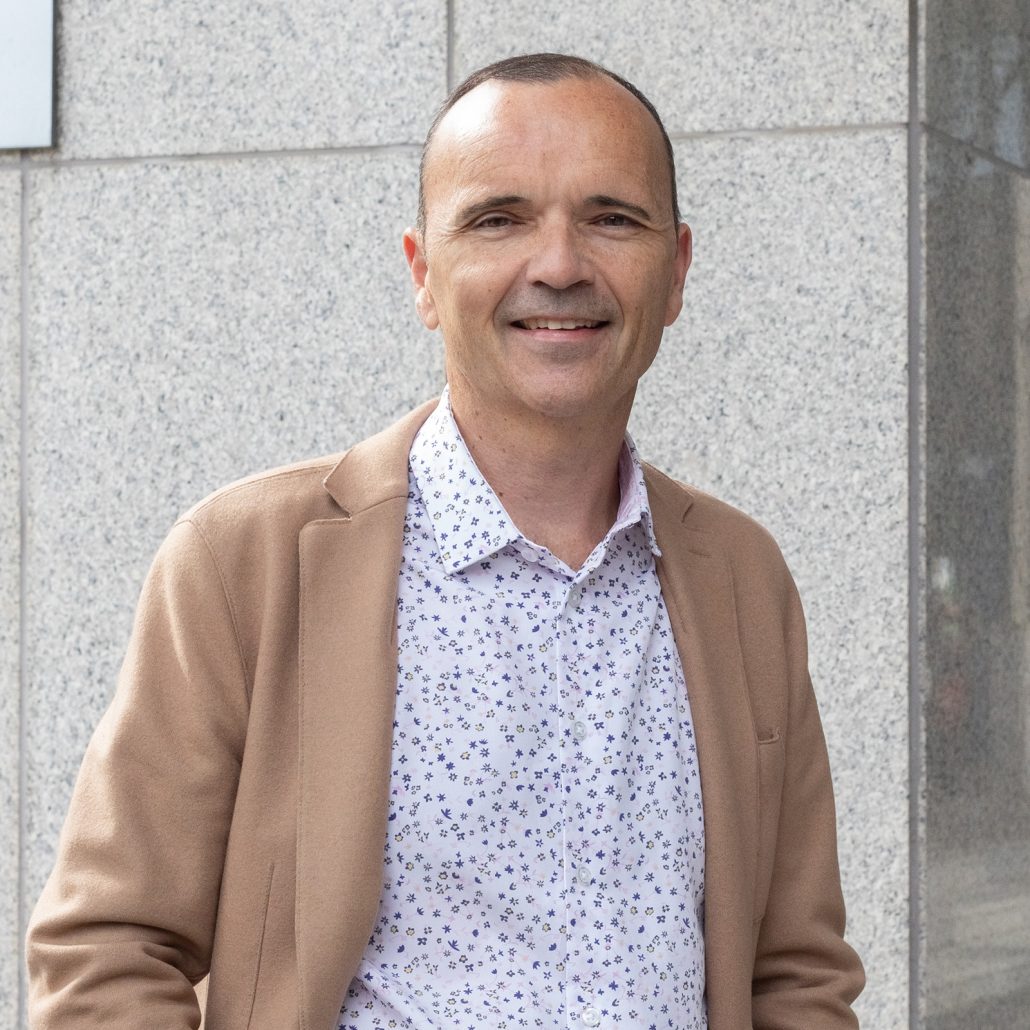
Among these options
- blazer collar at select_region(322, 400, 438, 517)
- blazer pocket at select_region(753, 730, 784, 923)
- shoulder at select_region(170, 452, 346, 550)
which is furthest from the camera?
blazer pocket at select_region(753, 730, 784, 923)

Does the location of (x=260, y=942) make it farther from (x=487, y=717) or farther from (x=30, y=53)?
(x=30, y=53)

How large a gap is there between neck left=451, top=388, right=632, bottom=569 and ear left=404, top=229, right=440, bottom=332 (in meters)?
0.13

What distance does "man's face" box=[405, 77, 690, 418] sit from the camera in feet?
7.66

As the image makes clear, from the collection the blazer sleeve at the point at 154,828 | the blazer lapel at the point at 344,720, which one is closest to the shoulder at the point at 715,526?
the blazer lapel at the point at 344,720

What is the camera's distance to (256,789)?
2178 mm

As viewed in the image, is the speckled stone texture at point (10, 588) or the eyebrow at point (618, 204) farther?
the speckled stone texture at point (10, 588)

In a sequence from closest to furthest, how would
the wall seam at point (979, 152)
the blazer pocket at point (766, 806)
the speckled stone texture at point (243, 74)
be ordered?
1. the blazer pocket at point (766, 806)
2. the wall seam at point (979, 152)
3. the speckled stone texture at point (243, 74)

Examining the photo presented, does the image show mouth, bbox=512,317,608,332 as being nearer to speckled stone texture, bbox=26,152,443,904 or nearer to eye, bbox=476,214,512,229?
eye, bbox=476,214,512,229

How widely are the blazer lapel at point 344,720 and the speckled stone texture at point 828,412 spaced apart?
1798 mm

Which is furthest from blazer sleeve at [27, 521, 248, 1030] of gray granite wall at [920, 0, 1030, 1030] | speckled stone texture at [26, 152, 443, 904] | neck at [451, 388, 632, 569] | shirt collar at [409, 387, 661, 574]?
gray granite wall at [920, 0, 1030, 1030]

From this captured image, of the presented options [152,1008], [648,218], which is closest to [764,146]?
[648,218]

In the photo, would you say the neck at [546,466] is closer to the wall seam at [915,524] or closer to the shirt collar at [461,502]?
the shirt collar at [461,502]

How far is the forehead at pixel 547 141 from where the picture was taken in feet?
7.68

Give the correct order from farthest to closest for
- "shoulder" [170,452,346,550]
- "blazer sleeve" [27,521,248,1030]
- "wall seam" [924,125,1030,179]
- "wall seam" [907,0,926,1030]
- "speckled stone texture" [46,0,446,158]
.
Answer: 1. "speckled stone texture" [46,0,446,158]
2. "wall seam" [924,125,1030,179]
3. "wall seam" [907,0,926,1030]
4. "shoulder" [170,452,346,550]
5. "blazer sleeve" [27,521,248,1030]
